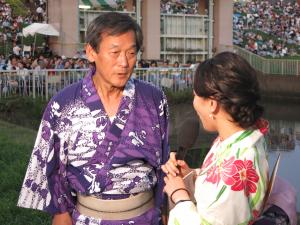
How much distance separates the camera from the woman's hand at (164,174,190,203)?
2041mm

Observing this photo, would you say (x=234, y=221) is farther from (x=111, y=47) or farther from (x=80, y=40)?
(x=80, y=40)

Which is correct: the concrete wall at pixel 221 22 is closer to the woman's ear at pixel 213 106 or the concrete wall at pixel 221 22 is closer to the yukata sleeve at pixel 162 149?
the yukata sleeve at pixel 162 149

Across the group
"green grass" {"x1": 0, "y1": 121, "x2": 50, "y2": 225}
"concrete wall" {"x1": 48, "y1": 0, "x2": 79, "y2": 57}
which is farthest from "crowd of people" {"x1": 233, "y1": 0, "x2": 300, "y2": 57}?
"green grass" {"x1": 0, "y1": 121, "x2": 50, "y2": 225}

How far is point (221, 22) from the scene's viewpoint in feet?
67.1

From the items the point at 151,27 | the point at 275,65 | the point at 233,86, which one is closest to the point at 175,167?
the point at 233,86

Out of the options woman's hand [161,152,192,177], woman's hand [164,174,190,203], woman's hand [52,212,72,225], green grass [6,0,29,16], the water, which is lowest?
the water

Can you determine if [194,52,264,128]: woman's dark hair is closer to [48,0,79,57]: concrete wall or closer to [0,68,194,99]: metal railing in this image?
[0,68,194,99]: metal railing

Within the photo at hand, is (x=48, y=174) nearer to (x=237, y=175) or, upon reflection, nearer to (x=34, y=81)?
(x=237, y=175)

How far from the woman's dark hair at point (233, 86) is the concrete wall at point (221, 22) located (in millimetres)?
18556

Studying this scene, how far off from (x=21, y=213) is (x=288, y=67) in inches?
640

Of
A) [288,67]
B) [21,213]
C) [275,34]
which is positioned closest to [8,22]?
[288,67]

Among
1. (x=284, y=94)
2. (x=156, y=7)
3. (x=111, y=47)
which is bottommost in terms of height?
(x=284, y=94)

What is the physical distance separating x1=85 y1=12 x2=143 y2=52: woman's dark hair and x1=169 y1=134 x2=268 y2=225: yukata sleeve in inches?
34.8

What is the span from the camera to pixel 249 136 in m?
1.97
